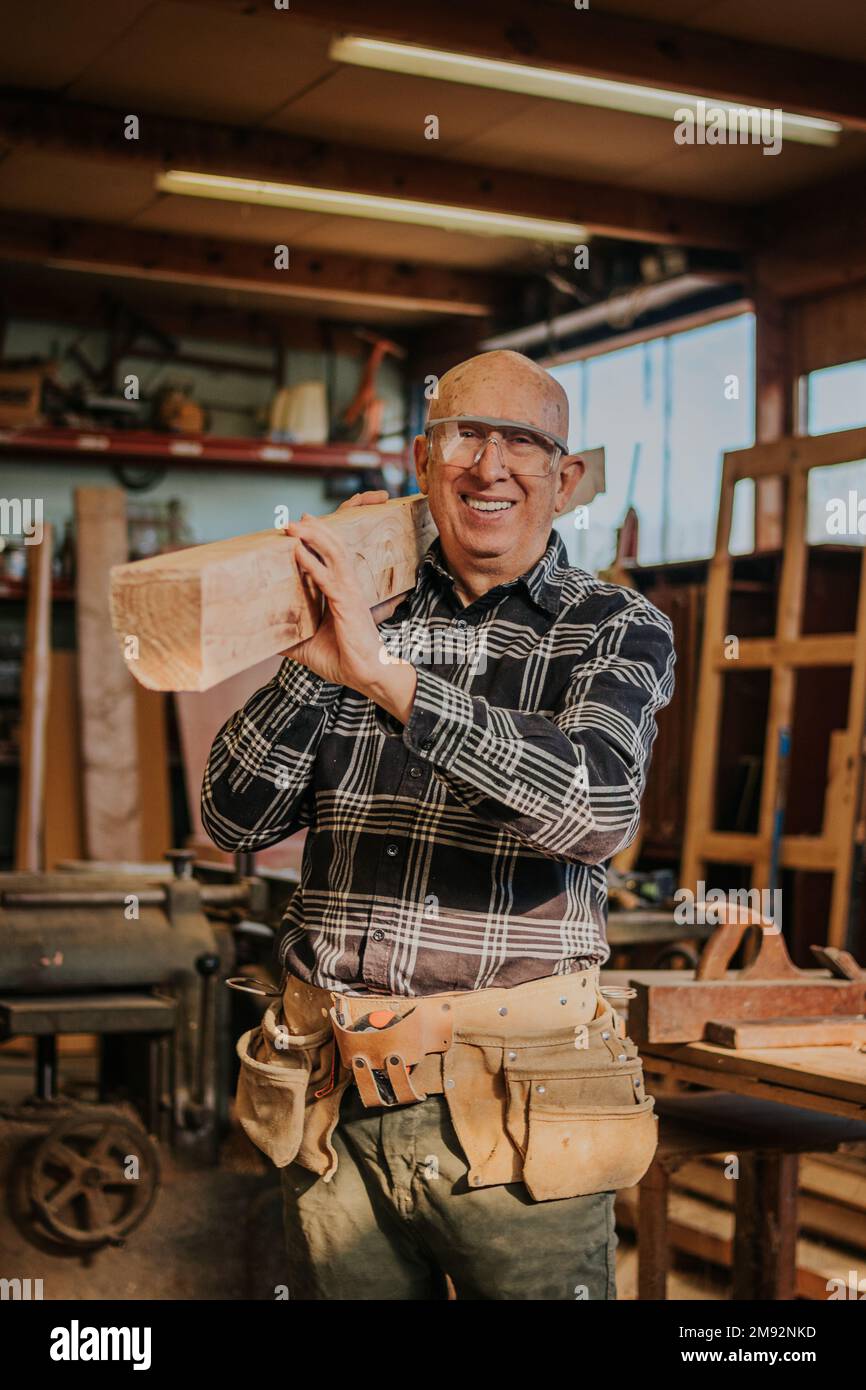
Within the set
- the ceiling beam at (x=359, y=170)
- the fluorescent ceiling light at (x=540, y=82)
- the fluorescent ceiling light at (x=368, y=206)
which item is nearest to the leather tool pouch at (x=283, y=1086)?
the fluorescent ceiling light at (x=540, y=82)

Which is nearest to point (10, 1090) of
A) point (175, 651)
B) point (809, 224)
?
point (175, 651)

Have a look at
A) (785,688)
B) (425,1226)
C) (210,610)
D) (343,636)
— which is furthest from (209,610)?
(785,688)

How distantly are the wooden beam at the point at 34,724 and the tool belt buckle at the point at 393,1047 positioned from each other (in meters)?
5.54

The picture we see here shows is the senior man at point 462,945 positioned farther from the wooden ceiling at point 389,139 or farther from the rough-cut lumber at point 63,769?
the rough-cut lumber at point 63,769

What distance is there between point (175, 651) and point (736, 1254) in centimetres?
196

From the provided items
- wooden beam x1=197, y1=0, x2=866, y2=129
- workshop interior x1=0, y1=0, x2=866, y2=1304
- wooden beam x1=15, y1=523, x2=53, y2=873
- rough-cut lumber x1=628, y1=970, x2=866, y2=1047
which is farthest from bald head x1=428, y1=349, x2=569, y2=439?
wooden beam x1=15, y1=523, x2=53, y2=873

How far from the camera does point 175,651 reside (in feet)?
5.08

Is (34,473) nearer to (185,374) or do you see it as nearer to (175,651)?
(185,374)

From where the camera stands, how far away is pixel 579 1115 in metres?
1.79

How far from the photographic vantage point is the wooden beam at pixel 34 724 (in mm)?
7145

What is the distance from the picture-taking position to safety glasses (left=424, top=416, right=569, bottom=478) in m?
1.83

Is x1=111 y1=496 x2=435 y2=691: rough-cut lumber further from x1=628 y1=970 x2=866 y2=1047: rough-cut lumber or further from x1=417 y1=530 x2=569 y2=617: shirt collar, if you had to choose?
x1=628 y1=970 x2=866 y2=1047: rough-cut lumber

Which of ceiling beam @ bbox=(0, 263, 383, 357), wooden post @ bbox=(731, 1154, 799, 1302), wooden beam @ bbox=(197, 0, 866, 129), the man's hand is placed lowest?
wooden post @ bbox=(731, 1154, 799, 1302)

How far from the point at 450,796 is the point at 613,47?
3586mm
